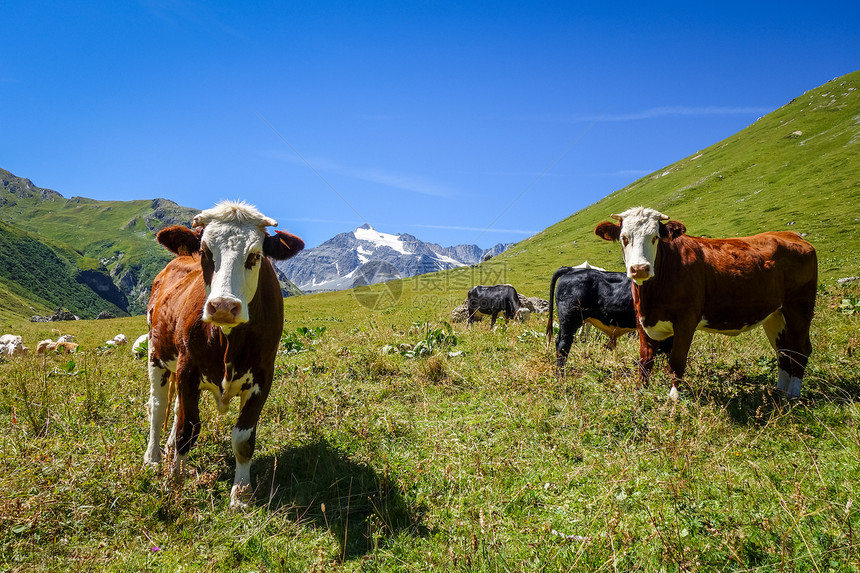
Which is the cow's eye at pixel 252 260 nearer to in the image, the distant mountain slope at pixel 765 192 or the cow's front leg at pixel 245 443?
the cow's front leg at pixel 245 443

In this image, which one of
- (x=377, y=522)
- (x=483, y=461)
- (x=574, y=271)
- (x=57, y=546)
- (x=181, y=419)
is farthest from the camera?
(x=574, y=271)

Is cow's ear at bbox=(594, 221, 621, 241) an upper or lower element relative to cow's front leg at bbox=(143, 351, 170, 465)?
upper

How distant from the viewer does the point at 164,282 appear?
21.0 ft

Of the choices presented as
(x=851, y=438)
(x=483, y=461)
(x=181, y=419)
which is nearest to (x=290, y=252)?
(x=181, y=419)

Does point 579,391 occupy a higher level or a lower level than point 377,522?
higher

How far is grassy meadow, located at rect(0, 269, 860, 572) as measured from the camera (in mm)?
3484

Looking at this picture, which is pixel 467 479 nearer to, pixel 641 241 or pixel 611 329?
pixel 641 241

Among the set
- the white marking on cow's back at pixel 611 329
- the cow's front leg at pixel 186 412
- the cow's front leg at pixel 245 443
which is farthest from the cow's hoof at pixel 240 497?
the white marking on cow's back at pixel 611 329

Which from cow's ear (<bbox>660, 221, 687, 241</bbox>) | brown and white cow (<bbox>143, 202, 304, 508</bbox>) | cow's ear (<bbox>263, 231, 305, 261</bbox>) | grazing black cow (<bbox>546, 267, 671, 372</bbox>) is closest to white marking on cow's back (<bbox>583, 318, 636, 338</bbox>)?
grazing black cow (<bbox>546, 267, 671, 372</bbox>)

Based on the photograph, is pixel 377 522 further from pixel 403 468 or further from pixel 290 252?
pixel 290 252

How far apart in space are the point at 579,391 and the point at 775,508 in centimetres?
310

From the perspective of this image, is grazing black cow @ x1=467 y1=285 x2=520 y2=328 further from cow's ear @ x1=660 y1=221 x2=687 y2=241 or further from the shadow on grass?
the shadow on grass

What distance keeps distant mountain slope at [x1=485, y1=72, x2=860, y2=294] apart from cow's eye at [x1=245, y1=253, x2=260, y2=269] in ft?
87.0

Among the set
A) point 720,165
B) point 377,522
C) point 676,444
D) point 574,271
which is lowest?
point 377,522
